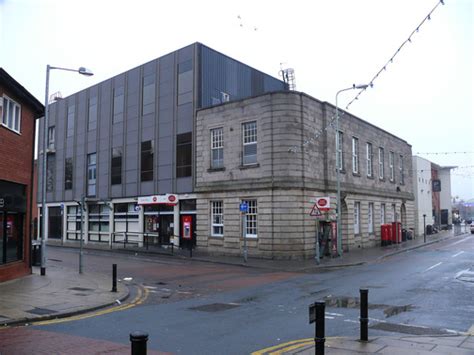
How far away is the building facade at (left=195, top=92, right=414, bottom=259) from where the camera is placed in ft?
84.3

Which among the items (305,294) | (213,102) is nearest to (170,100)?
(213,102)

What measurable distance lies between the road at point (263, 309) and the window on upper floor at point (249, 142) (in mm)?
8787

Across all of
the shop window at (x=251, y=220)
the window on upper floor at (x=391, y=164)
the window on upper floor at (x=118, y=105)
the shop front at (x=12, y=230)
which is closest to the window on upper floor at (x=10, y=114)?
the shop front at (x=12, y=230)

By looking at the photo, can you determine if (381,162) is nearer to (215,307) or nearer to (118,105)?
(118,105)

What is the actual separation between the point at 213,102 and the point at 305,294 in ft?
66.0

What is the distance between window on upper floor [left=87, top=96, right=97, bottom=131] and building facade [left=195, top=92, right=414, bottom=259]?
42.5 ft

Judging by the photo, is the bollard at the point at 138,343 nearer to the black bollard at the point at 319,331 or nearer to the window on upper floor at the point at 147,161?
the black bollard at the point at 319,331

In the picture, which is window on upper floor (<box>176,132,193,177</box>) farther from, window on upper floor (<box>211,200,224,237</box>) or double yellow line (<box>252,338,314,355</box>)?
double yellow line (<box>252,338,314,355</box>)

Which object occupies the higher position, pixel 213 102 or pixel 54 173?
pixel 213 102

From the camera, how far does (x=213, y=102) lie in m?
31.7

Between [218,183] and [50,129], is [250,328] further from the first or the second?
[50,129]

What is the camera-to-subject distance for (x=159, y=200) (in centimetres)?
3191

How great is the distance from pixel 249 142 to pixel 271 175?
2843mm

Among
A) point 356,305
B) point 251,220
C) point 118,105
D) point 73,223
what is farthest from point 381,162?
point 356,305
